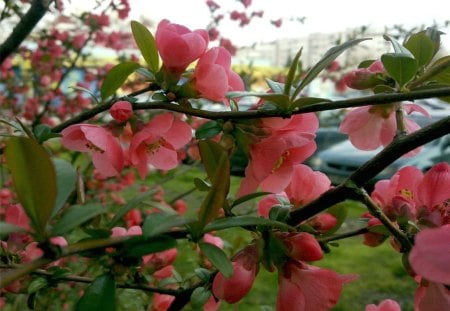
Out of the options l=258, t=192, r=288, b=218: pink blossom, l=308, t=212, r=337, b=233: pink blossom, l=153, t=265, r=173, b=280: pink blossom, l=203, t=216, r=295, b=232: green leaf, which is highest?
l=203, t=216, r=295, b=232: green leaf

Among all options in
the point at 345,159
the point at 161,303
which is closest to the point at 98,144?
the point at 161,303

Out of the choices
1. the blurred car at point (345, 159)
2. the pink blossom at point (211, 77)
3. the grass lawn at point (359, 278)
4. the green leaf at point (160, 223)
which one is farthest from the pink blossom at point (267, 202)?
the blurred car at point (345, 159)

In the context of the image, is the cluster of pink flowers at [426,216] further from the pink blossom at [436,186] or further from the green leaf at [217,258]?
the green leaf at [217,258]

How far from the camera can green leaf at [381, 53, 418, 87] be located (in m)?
0.52

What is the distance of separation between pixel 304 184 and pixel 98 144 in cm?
22

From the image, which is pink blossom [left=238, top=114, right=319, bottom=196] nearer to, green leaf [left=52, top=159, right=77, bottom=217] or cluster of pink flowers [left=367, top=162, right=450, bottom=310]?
cluster of pink flowers [left=367, top=162, right=450, bottom=310]

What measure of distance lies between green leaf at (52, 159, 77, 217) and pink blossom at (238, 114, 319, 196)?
20cm

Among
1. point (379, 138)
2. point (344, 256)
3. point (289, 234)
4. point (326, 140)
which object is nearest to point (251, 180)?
point (289, 234)

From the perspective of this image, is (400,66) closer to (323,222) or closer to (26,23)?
(323,222)

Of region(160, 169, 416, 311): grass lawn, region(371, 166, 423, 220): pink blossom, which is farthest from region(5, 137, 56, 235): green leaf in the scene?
region(160, 169, 416, 311): grass lawn

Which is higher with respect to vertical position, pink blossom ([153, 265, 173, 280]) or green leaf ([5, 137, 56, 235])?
green leaf ([5, 137, 56, 235])

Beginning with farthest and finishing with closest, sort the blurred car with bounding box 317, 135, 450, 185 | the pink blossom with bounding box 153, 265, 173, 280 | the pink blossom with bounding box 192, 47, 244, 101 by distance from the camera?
the blurred car with bounding box 317, 135, 450, 185, the pink blossom with bounding box 153, 265, 173, 280, the pink blossom with bounding box 192, 47, 244, 101

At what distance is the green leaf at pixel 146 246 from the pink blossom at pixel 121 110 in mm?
216

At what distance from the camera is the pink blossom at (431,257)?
367 millimetres
